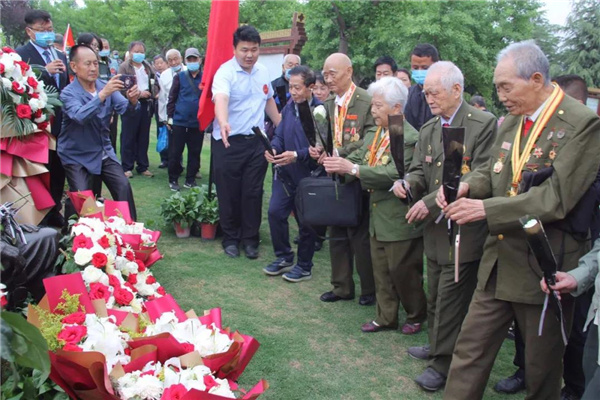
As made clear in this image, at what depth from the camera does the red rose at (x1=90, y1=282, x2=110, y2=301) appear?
3401mm

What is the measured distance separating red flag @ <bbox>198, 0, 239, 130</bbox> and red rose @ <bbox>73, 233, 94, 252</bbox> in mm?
2955

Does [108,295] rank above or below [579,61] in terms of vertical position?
below

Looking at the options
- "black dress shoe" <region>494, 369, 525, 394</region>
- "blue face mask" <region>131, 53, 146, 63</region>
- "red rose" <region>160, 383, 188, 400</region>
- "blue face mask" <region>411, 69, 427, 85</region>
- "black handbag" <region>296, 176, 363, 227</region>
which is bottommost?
"black dress shoe" <region>494, 369, 525, 394</region>

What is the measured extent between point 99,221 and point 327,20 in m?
26.5

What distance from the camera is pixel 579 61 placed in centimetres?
2538

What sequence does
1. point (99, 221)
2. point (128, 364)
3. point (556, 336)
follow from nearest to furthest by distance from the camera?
point (128, 364) < point (556, 336) < point (99, 221)

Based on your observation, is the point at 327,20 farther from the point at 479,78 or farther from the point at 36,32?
the point at 36,32

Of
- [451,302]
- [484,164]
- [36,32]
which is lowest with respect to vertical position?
[451,302]

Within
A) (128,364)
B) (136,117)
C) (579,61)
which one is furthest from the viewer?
(579,61)

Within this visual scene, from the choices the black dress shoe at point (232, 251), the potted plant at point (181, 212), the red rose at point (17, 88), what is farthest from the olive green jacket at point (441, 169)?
the potted plant at point (181, 212)

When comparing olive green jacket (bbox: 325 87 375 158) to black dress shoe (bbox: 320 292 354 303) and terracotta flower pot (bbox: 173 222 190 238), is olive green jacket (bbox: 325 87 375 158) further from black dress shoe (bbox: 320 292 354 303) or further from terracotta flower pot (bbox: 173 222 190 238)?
terracotta flower pot (bbox: 173 222 190 238)

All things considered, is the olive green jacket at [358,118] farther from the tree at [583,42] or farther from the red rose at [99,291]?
the tree at [583,42]

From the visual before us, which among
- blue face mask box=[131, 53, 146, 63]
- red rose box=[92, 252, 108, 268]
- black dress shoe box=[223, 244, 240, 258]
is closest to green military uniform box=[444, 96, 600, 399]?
red rose box=[92, 252, 108, 268]

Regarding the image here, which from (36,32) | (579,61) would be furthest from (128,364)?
(579,61)
